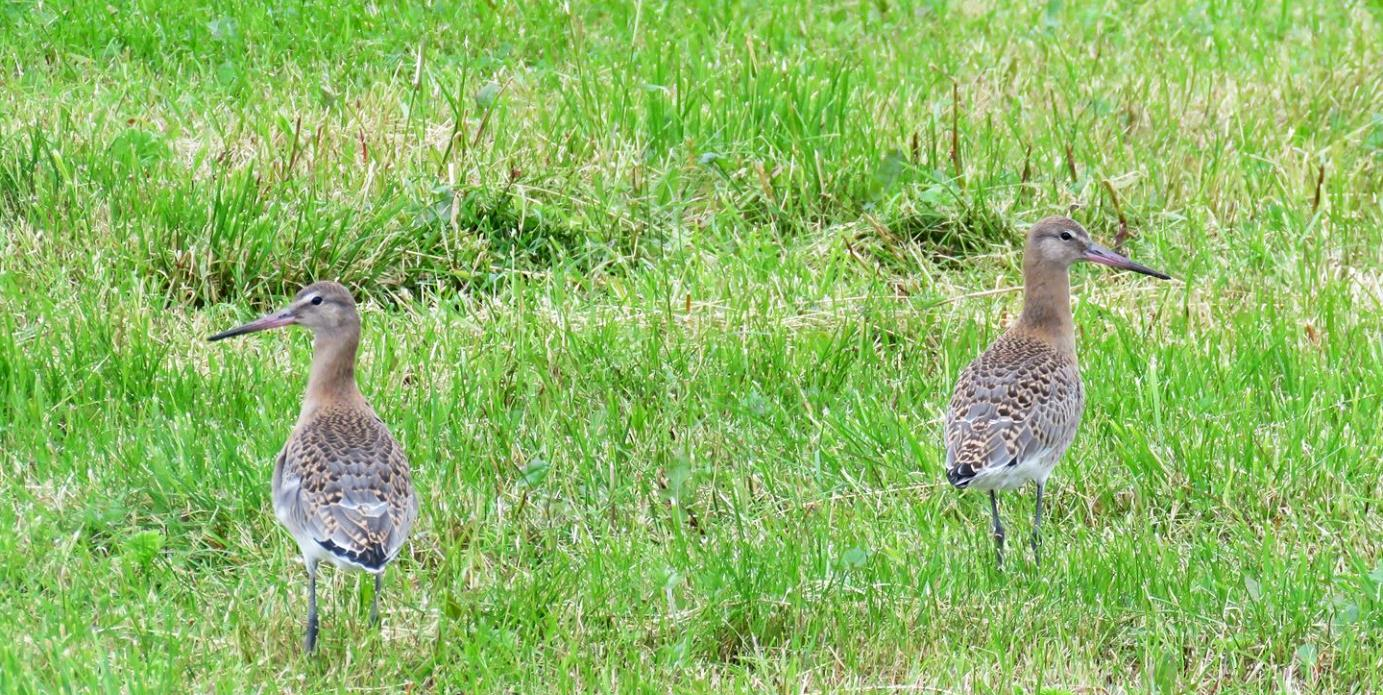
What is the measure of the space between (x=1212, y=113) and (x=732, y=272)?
276 centimetres

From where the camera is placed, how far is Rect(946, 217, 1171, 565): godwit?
5559 millimetres

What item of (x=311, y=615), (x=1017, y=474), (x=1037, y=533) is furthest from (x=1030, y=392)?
(x=311, y=615)

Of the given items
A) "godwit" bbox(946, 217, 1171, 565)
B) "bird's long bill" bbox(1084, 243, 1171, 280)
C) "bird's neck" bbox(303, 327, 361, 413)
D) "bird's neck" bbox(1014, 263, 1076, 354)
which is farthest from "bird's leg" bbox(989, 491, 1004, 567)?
"bird's neck" bbox(303, 327, 361, 413)

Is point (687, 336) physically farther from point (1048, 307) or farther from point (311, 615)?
point (311, 615)

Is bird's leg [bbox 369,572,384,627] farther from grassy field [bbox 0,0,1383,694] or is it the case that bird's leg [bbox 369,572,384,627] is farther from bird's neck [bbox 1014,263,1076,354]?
bird's neck [bbox 1014,263,1076,354]

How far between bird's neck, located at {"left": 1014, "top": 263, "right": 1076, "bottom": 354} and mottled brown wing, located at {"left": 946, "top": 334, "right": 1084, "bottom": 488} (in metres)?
0.09

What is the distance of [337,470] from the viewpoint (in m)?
5.16

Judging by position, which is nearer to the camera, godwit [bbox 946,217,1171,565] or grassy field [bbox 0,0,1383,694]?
grassy field [bbox 0,0,1383,694]

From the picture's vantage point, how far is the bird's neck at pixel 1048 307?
629 centimetres

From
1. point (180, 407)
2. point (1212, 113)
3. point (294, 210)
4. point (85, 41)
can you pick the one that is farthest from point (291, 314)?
point (1212, 113)

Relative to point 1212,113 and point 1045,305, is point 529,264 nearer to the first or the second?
point 1045,305

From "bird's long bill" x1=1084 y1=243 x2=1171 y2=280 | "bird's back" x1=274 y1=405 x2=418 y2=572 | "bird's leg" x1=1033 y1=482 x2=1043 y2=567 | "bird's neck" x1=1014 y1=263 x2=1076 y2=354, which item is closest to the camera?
"bird's back" x1=274 y1=405 x2=418 y2=572

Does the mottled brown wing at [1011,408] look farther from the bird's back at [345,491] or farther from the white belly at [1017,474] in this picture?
the bird's back at [345,491]

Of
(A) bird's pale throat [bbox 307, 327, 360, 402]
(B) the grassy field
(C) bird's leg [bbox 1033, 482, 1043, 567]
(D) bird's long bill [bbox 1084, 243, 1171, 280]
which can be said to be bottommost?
(C) bird's leg [bbox 1033, 482, 1043, 567]
